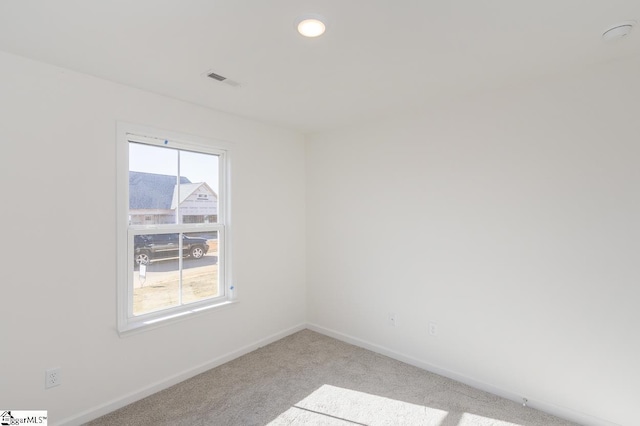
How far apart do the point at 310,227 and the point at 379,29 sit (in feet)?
8.47

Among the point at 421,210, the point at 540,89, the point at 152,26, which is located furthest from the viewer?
the point at 421,210

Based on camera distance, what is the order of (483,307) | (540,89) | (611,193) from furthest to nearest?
(483,307) < (540,89) < (611,193)

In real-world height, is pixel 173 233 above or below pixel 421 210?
below

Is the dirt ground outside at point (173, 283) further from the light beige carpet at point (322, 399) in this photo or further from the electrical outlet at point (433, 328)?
the electrical outlet at point (433, 328)

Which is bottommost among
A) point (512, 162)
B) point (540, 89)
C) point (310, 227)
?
point (310, 227)

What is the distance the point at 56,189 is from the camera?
2.08 m

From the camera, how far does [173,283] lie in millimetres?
2756

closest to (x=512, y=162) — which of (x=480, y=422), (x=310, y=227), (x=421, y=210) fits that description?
(x=421, y=210)

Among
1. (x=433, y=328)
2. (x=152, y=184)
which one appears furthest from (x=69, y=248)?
(x=433, y=328)

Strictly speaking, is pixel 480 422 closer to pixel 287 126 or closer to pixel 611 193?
Result: pixel 611 193

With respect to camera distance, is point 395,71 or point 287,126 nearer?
point 395,71

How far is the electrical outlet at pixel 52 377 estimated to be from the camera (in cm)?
202

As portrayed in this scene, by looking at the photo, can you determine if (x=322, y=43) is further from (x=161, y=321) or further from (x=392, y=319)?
(x=392, y=319)

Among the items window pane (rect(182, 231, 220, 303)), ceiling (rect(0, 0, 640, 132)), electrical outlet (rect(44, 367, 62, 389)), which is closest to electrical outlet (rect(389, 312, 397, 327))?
window pane (rect(182, 231, 220, 303))
